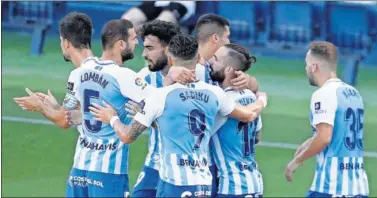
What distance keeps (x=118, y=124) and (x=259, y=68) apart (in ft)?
A: 33.5

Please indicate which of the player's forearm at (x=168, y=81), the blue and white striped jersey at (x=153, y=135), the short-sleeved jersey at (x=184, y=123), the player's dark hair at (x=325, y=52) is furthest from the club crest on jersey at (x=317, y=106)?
the blue and white striped jersey at (x=153, y=135)

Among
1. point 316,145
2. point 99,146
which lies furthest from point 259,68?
point 316,145

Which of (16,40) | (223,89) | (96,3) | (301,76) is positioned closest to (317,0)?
(301,76)

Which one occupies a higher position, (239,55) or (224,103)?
(239,55)

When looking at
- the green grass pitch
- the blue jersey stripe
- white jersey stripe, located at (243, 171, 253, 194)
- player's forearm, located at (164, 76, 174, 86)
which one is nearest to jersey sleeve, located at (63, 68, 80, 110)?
player's forearm, located at (164, 76, 174, 86)

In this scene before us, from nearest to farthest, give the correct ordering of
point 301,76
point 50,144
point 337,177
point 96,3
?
point 337,177
point 50,144
point 301,76
point 96,3

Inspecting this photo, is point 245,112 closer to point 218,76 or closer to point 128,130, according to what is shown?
point 218,76

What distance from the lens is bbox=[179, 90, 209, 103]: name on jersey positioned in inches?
368

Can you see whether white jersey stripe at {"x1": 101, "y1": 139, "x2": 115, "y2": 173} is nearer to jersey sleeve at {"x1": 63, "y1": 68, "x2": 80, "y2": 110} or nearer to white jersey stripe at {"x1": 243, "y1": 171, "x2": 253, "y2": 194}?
jersey sleeve at {"x1": 63, "y1": 68, "x2": 80, "y2": 110}

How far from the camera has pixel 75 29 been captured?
10.1m

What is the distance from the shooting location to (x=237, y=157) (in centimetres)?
980

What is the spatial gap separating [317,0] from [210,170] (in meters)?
9.87

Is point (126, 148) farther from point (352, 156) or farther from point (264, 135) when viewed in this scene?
point (264, 135)

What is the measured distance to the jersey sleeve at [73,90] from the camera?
10.0m
